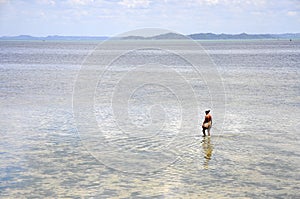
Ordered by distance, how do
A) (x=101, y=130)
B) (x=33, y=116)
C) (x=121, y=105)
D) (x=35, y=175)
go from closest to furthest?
(x=35, y=175) → (x=101, y=130) → (x=33, y=116) → (x=121, y=105)

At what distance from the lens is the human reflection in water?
57.1 feet

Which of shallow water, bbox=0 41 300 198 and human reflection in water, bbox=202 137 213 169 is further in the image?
human reflection in water, bbox=202 137 213 169

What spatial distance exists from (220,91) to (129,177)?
24.9 metres

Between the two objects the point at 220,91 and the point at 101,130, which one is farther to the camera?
the point at 220,91

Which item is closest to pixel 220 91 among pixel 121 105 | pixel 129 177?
pixel 121 105

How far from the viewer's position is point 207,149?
19.2 metres

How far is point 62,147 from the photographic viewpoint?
19328 millimetres

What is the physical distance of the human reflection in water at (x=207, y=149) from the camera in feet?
57.1

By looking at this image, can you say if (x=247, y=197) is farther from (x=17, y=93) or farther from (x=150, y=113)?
(x=17, y=93)

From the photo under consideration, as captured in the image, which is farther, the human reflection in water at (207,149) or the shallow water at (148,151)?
the human reflection in water at (207,149)

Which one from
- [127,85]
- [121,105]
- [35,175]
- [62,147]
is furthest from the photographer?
[127,85]

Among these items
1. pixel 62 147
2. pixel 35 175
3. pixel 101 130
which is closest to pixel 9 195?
pixel 35 175

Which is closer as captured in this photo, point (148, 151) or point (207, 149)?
point (148, 151)

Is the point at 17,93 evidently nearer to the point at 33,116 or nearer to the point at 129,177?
the point at 33,116
